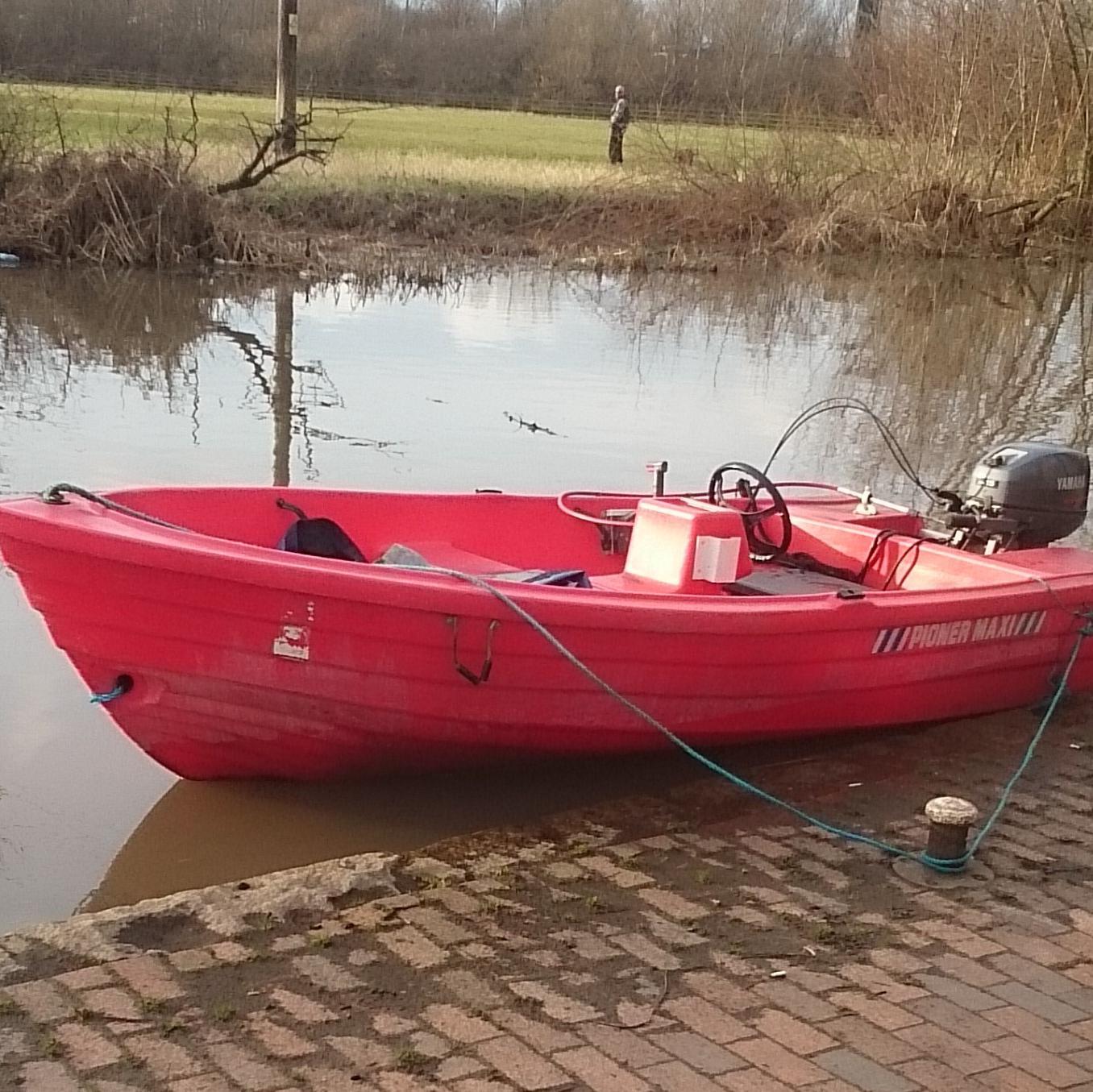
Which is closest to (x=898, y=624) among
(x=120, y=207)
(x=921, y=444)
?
(x=921, y=444)

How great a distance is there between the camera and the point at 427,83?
4647 cm

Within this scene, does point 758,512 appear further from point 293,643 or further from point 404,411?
point 404,411

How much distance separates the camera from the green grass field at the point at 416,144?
69.7 feet

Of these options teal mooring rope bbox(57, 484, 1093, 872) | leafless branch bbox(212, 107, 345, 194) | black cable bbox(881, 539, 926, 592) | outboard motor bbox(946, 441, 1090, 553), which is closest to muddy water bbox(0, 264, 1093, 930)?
teal mooring rope bbox(57, 484, 1093, 872)

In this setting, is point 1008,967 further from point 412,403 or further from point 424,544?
point 412,403

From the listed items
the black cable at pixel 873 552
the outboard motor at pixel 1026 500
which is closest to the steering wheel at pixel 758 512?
the black cable at pixel 873 552

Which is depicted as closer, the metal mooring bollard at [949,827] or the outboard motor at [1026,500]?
the metal mooring bollard at [949,827]

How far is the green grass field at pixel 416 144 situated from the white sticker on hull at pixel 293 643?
14.2 metres

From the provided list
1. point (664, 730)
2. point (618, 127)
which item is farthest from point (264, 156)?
point (664, 730)

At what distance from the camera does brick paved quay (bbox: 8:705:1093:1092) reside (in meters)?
3.15

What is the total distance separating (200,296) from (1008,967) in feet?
42.7

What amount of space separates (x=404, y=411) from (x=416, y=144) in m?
19.6

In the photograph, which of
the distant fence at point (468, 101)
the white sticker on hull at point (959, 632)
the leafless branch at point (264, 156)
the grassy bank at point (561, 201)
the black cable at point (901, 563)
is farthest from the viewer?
the distant fence at point (468, 101)

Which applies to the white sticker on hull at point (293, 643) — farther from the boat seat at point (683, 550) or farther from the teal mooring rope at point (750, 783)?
the boat seat at point (683, 550)
